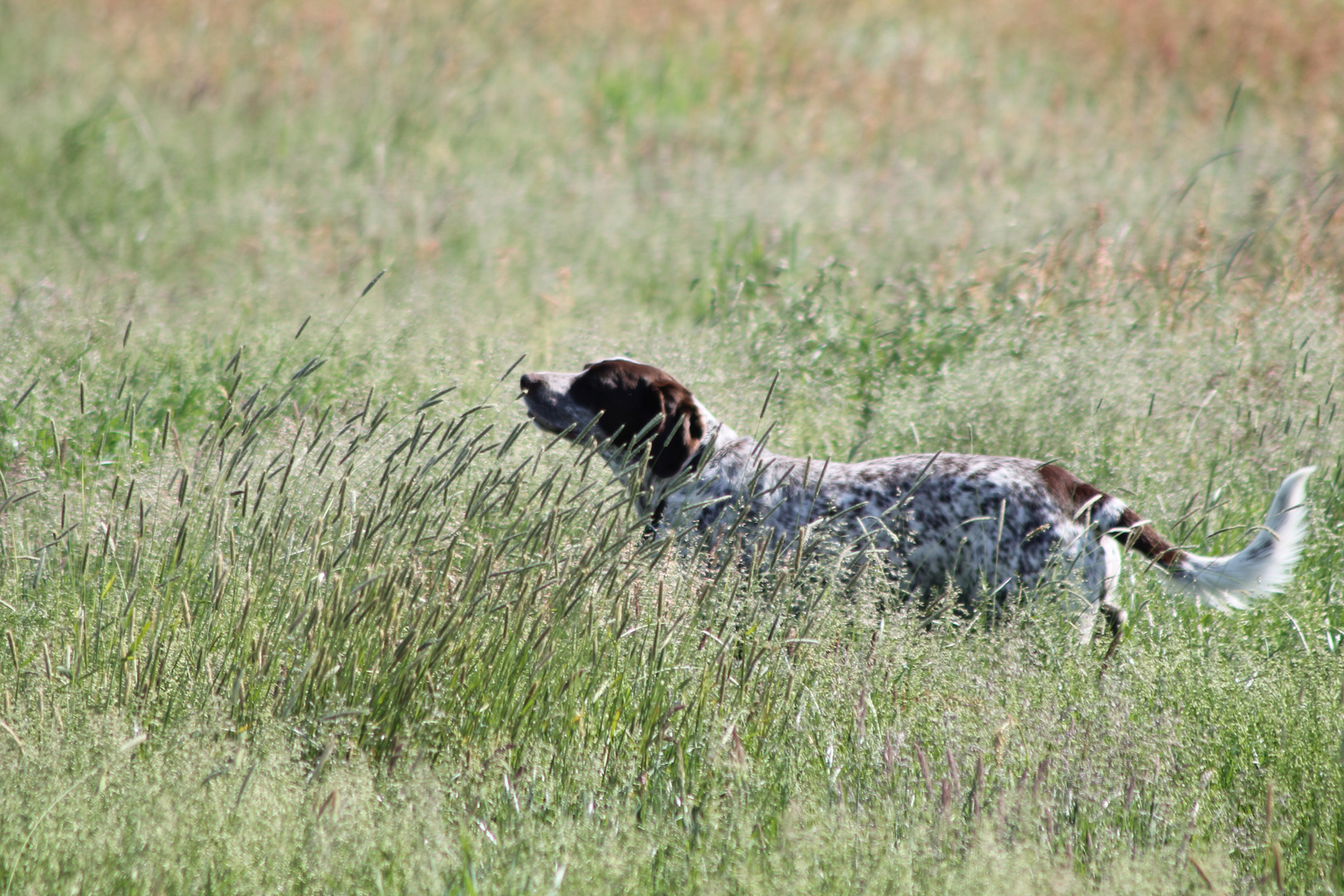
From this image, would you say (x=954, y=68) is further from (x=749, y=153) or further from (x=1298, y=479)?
(x=1298, y=479)

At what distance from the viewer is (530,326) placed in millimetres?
6574

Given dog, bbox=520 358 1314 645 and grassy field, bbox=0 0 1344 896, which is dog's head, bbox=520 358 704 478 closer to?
dog, bbox=520 358 1314 645

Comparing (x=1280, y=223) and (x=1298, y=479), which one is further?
(x=1280, y=223)

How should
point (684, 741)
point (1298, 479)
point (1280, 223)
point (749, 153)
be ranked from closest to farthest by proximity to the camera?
point (684, 741)
point (1298, 479)
point (1280, 223)
point (749, 153)

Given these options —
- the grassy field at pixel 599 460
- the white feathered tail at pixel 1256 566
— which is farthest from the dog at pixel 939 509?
the grassy field at pixel 599 460

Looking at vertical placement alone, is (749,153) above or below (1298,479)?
below

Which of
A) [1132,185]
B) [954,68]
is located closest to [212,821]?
[1132,185]

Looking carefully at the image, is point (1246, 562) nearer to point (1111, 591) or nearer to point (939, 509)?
point (1111, 591)

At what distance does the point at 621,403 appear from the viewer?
4.58 metres

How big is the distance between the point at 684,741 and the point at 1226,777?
1.29 metres

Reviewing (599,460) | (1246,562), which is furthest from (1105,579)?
(599,460)

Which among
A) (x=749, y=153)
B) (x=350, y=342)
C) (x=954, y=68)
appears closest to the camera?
(x=350, y=342)

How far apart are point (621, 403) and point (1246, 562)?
7.12 ft

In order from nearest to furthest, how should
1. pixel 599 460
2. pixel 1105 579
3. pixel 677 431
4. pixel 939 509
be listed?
1. pixel 1105 579
2. pixel 939 509
3. pixel 677 431
4. pixel 599 460
